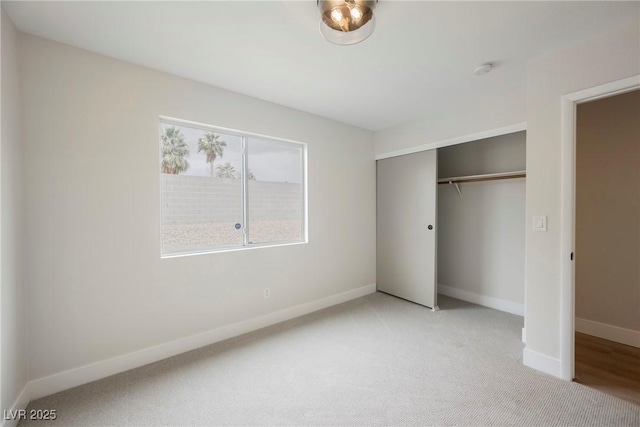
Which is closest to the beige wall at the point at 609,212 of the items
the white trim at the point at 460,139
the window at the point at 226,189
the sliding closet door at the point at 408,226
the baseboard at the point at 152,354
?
the white trim at the point at 460,139

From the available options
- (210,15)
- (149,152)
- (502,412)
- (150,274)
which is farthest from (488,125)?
(150,274)

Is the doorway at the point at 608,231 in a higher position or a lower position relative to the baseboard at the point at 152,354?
higher

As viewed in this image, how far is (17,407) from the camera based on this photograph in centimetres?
171

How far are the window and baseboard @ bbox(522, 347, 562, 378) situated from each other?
2426 mm

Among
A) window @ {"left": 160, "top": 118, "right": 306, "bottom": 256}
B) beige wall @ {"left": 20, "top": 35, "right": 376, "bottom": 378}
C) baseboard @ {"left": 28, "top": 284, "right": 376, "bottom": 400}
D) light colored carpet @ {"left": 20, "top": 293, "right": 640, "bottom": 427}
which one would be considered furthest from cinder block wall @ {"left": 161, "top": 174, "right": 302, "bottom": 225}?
light colored carpet @ {"left": 20, "top": 293, "right": 640, "bottom": 427}

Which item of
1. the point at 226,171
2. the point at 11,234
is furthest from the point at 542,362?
the point at 11,234

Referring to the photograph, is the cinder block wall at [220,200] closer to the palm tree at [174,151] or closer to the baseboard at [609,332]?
the palm tree at [174,151]

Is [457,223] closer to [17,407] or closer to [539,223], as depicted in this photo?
[539,223]

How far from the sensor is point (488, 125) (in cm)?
290

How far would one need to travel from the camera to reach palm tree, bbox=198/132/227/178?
274 cm

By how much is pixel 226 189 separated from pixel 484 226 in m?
3.26

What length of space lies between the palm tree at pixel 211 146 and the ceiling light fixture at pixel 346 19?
1.62 m

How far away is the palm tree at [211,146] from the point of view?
8.99 ft

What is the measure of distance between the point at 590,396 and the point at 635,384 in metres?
0.45
